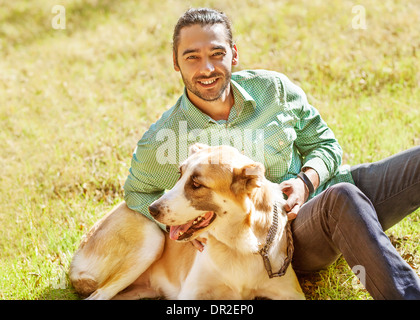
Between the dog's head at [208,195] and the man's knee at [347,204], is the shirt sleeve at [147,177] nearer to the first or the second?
the dog's head at [208,195]

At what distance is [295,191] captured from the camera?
10.3ft

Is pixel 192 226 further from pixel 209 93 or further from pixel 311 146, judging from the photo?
pixel 311 146

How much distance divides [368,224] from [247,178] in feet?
2.26

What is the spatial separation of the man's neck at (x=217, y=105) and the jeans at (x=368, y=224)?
3.05ft

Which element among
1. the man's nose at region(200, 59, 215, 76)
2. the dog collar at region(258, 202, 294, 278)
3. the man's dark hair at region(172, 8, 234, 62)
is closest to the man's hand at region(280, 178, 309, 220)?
the dog collar at region(258, 202, 294, 278)

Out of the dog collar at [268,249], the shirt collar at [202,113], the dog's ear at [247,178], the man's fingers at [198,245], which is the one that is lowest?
the man's fingers at [198,245]

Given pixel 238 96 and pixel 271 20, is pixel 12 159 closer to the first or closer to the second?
pixel 238 96

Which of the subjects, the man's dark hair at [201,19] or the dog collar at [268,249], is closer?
the dog collar at [268,249]

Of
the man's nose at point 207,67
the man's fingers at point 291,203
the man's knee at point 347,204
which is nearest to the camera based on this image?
the man's knee at point 347,204

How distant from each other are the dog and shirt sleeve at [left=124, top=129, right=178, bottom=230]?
0.12 metres

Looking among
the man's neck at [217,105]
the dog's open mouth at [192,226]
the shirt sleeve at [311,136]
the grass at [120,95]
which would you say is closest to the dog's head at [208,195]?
the dog's open mouth at [192,226]

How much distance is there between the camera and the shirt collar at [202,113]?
343 cm

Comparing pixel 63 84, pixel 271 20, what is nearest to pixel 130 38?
pixel 63 84

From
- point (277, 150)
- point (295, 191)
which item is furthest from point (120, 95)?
point (295, 191)
